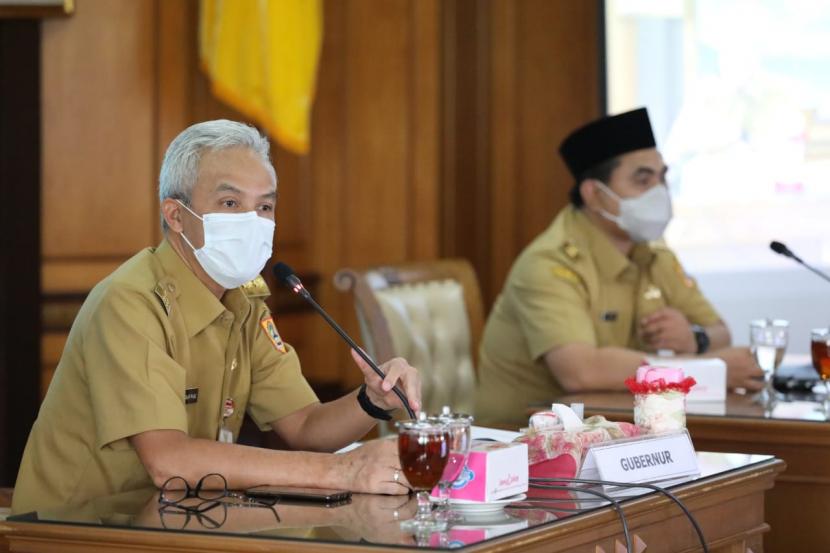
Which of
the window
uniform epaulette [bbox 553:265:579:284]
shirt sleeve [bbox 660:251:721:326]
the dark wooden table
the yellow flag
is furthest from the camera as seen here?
the window

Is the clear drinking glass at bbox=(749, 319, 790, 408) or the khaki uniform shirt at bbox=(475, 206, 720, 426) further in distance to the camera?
the khaki uniform shirt at bbox=(475, 206, 720, 426)

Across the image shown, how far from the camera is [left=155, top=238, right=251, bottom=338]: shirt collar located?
226 centimetres

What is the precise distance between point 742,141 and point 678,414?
2830 millimetres

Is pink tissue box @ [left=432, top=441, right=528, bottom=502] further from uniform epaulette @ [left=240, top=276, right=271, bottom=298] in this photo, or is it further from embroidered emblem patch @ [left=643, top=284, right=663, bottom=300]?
embroidered emblem patch @ [left=643, top=284, right=663, bottom=300]

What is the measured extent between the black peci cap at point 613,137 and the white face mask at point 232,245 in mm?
1582

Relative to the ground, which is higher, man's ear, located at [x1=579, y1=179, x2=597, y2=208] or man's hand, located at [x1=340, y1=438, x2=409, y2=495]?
man's ear, located at [x1=579, y1=179, x2=597, y2=208]

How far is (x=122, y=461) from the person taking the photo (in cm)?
216

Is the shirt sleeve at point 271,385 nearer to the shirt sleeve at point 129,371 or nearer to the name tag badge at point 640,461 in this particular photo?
the shirt sleeve at point 129,371

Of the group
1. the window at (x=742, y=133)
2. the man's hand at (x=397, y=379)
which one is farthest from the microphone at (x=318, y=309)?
the window at (x=742, y=133)

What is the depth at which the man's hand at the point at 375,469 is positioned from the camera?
1940mm

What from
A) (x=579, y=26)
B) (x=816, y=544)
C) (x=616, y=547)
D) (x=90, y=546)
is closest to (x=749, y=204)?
(x=579, y=26)

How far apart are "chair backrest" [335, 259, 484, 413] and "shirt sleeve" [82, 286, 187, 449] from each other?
1.28 m

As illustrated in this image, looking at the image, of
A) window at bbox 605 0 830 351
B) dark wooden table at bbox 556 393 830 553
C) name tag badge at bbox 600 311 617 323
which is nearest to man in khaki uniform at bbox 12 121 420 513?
dark wooden table at bbox 556 393 830 553

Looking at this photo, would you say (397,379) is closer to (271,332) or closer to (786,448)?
(271,332)
